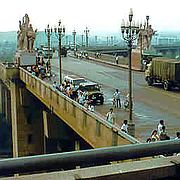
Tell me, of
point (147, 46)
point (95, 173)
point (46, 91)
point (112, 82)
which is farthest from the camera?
point (147, 46)

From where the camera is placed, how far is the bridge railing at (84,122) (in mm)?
16562

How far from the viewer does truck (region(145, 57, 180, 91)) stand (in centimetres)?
3353

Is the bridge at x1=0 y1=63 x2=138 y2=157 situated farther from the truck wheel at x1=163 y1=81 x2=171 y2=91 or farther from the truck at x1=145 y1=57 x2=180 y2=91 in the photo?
the truck at x1=145 y1=57 x2=180 y2=91

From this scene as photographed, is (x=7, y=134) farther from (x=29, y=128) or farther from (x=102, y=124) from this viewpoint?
(x=102, y=124)

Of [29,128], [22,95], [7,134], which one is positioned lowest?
[7,134]

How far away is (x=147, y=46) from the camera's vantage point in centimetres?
5266

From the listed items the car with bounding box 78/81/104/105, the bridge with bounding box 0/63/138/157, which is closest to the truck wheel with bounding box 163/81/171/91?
the car with bounding box 78/81/104/105

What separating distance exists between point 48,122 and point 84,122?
48.8 ft

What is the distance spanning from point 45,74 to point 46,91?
12.3 m

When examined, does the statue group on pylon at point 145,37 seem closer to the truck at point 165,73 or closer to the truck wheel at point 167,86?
the truck at point 165,73

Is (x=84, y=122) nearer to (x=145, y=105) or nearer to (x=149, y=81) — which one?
(x=145, y=105)

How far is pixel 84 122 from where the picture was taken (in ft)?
69.4

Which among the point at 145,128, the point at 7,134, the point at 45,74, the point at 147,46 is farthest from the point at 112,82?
the point at 7,134

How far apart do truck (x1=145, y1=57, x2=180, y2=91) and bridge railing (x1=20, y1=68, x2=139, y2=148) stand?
8898mm
